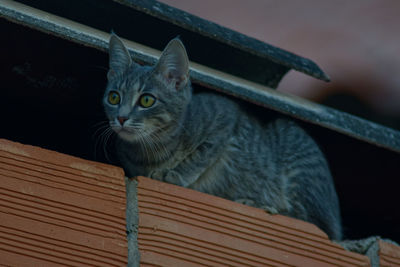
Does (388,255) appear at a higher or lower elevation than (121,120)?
lower

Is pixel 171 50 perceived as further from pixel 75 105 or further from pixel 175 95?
pixel 75 105

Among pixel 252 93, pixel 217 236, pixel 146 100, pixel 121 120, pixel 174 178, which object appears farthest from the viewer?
pixel 146 100

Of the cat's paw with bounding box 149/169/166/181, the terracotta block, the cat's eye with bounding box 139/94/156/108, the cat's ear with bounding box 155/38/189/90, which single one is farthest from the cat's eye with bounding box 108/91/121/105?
the terracotta block

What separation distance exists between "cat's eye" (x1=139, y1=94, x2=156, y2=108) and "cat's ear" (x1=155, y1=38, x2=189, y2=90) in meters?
0.16

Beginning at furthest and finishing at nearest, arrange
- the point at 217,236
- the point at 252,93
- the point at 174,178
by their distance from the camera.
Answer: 1. the point at 174,178
2. the point at 252,93
3. the point at 217,236

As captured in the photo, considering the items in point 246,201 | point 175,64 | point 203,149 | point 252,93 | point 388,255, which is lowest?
point 388,255

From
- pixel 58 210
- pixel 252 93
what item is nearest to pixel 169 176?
pixel 252 93

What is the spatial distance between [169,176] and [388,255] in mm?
1176

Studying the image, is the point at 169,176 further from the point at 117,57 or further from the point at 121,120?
the point at 117,57

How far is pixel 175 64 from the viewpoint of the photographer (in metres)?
2.97

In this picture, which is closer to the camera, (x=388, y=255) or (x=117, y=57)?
(x=388, y=255)

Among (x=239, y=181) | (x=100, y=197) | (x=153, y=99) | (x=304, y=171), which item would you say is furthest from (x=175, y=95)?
(x=100, y=197)

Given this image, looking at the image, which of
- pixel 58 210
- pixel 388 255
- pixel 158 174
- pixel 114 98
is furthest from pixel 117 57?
pixel 388 255

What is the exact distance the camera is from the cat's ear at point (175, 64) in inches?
112
